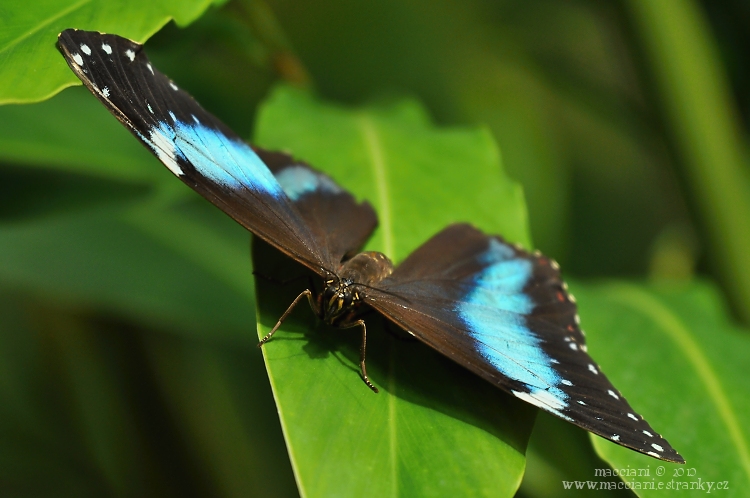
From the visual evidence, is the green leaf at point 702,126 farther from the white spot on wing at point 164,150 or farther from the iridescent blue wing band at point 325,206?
the white spot on wing at point 164,150

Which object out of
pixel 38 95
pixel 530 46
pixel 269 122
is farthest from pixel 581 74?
pixel 38 95

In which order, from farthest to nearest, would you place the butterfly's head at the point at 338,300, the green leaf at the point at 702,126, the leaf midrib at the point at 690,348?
the green leaf at the point at 702,126
the leaf midrib at the point at 690,348
the butterfly's head at the point at 338,300

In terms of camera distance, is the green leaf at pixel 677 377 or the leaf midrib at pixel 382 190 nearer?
the leaf midrib at pixel 382 190

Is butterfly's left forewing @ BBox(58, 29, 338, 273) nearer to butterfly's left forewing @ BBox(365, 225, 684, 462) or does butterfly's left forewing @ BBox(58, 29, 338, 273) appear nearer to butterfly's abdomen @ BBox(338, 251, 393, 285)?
butterfly's abdomen @ BBox(338, 251, 393, 285)

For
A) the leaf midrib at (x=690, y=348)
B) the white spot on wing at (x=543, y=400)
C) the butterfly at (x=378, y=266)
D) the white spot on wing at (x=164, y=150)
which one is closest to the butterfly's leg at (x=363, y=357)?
the butterfly at (x=378, y=266)

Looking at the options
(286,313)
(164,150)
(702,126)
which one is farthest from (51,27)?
(702,126)

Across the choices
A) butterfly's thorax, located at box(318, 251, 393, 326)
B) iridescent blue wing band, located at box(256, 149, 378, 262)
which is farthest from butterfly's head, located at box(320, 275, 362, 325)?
iridescent blue wing band, located at box(256, 149, 378, 262)

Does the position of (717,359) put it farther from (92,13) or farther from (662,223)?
(662,223)

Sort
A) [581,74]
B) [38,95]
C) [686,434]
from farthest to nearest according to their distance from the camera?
[581,74] < [686,434] < [38,95]
